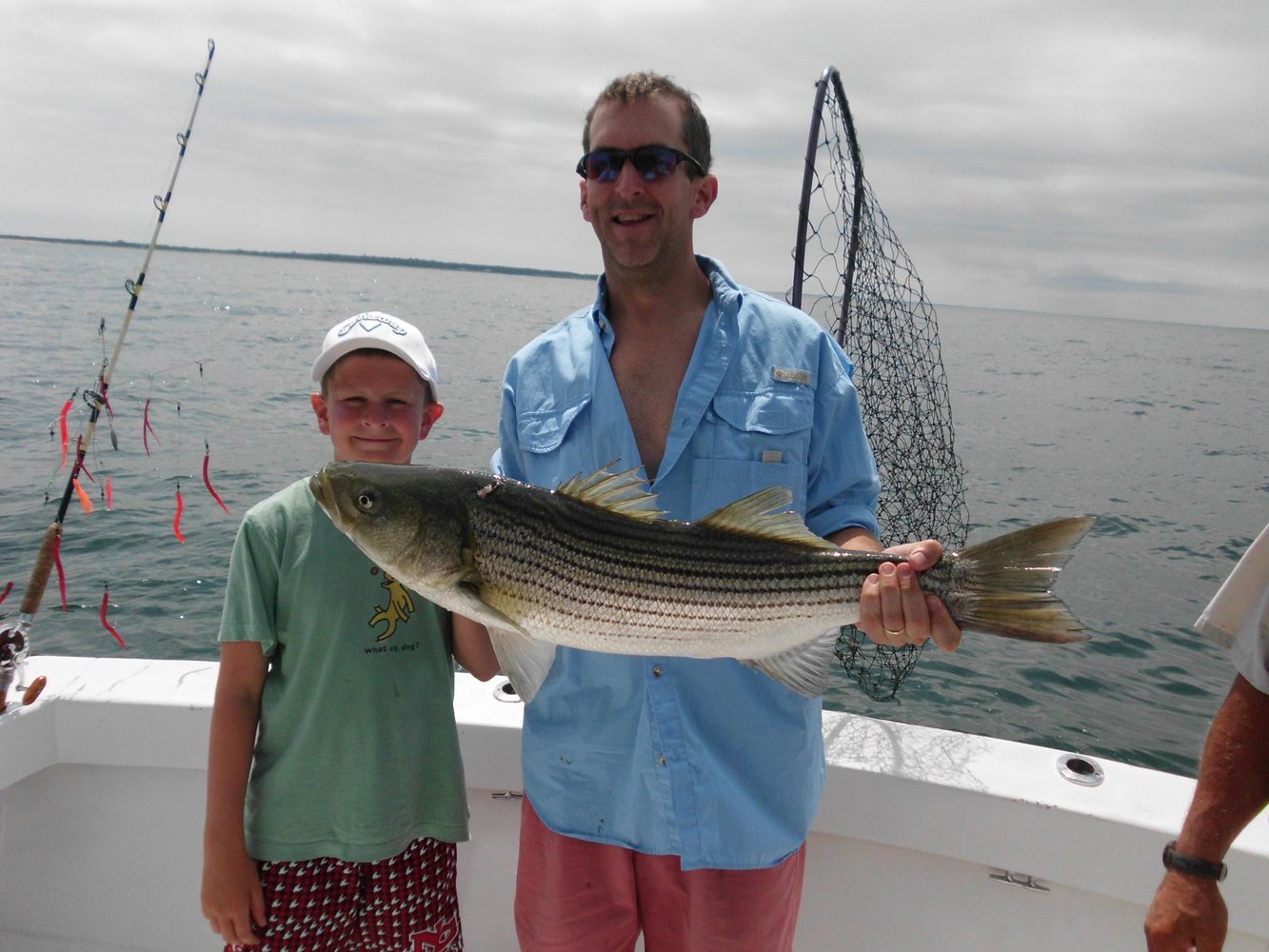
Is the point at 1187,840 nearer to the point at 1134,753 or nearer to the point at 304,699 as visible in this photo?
the point at 304,699

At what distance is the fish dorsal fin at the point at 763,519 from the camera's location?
271cm

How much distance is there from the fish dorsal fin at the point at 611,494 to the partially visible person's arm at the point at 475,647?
73cm

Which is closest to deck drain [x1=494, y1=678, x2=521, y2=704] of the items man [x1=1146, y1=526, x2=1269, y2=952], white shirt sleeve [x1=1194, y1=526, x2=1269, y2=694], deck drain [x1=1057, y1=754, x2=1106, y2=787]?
deck drain [x1=1057, y1=754, x2=1106, y2=787]

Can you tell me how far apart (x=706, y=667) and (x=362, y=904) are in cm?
149

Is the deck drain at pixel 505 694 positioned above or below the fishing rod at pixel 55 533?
below

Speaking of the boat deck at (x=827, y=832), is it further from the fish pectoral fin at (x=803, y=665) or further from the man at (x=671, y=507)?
the fish pectoral fin at (x=803, y=665)

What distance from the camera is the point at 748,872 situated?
9.62 ft

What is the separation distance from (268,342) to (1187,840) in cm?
3310

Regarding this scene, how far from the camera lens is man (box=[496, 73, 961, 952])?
292cm

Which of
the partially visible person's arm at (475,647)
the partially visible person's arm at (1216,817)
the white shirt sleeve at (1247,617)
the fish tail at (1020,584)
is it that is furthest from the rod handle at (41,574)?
the white shirt sleeve at (1247,617)

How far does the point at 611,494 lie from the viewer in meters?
2.71

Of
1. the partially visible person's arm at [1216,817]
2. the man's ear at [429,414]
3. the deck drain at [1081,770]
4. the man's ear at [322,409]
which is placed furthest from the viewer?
the deck drain at [1081,770]

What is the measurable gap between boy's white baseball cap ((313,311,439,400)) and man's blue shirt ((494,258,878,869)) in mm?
415

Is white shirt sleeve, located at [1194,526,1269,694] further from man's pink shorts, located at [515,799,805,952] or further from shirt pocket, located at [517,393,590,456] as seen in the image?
shirt pocket, located at [517,393,590,456]
